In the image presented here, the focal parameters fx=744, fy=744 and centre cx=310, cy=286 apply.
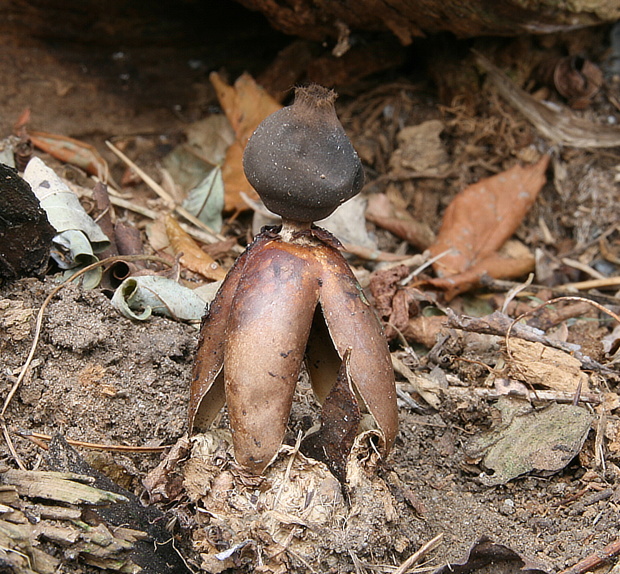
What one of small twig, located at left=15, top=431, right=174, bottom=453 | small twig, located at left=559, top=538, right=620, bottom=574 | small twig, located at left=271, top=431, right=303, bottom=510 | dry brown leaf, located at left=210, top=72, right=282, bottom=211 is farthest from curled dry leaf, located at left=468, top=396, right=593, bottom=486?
dry brown leaf, located at left=210, top=72, right=282, bottom=211

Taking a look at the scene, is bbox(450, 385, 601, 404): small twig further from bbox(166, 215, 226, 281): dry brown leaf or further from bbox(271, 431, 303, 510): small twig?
bbox(166, 215, 226, 281): dry brown leaf

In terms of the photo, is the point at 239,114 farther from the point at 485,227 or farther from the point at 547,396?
the point at 547,396

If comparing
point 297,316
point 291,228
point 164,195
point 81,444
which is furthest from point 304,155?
point 164,195

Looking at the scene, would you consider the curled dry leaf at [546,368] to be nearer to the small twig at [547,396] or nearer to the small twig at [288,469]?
the small twig at [547,396]

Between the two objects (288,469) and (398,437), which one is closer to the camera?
(288,469)

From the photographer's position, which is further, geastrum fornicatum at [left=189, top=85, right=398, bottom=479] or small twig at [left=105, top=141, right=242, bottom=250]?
small twig at [left=105, top=141, right=242, bottom=250]

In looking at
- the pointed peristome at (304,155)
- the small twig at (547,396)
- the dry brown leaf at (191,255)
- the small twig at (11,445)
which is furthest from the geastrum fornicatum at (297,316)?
the dry brown leaf at (191,255)
